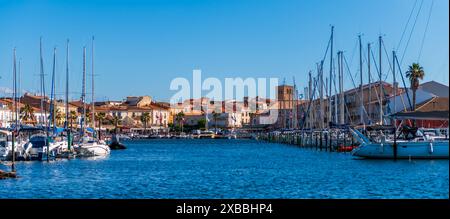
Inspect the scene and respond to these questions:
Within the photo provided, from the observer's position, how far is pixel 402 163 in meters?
50.2

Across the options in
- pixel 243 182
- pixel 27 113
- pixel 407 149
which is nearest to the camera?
pixel 243 182

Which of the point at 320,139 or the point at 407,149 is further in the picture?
the point at 320,139

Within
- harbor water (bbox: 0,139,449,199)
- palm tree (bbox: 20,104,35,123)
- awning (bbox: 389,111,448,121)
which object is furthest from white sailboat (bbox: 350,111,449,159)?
palm tree (bbox: 20,104,35,123)

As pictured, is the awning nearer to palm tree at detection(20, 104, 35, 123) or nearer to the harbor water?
the harbor water

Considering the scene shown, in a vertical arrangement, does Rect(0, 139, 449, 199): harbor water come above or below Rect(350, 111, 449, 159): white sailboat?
below

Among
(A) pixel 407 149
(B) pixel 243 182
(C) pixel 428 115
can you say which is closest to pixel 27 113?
(A) pixel 407 149

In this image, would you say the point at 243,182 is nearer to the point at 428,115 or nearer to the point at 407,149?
the point at 428,115

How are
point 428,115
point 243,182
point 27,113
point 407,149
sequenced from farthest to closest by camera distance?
point 27,113 < point 407,149 < point 428,115 < point 243,182

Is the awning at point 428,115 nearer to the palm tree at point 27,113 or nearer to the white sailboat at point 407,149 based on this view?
the white sailboat at point 407,149

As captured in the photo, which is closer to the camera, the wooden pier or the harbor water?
the harbor water

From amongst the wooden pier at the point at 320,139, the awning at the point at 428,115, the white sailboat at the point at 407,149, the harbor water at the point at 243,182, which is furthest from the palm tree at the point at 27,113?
the awning at the point at 428,115
